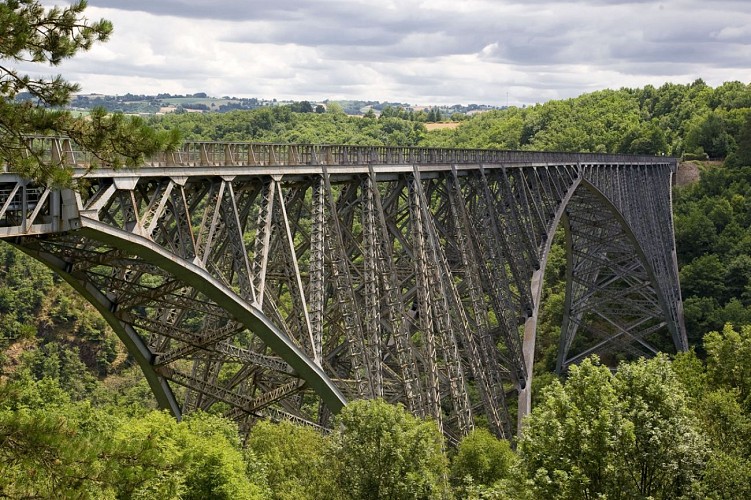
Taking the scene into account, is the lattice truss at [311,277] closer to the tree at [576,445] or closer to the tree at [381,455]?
the tree at [381,455]

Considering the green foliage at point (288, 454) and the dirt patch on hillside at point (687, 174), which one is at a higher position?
the dirt patch on hillside at point (687, 174)

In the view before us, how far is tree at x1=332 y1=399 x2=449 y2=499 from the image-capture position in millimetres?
24156

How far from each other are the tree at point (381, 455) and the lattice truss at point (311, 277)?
1801 mm

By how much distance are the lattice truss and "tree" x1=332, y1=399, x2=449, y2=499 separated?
1801 mm

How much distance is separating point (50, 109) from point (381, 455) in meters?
14.1

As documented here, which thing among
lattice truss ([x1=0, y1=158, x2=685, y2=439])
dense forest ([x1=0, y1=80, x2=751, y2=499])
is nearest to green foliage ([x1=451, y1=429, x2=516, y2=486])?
dense forest ([x1=0, y1=80, x2=751, y2=499])

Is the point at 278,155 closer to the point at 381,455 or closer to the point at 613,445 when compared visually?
the point at 381,455

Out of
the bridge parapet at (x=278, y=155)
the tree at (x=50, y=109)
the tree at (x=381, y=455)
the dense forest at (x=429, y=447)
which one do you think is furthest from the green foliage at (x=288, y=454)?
the tree at (x=50, y=109)

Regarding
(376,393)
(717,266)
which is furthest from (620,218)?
(376,393)

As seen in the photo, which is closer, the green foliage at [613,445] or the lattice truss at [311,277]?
the lattice truss at [311,277]

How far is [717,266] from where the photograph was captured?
2908 inches

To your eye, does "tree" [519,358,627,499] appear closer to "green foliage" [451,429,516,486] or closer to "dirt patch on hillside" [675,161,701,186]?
"green foliage" [451,429,516,486]

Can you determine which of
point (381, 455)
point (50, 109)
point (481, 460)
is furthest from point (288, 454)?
point (50, 109)

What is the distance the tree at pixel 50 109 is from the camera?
41.0ft
